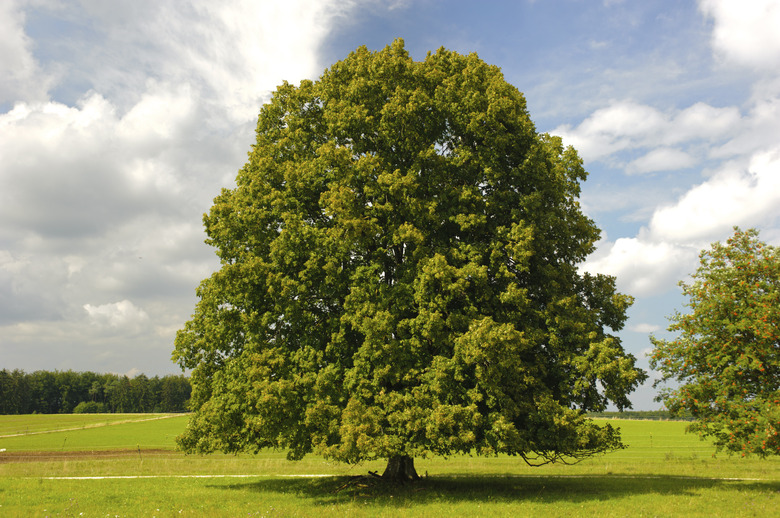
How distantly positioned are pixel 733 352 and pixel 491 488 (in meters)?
11.9

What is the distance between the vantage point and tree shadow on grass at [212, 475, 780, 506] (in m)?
20.0

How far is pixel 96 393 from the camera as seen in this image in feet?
623

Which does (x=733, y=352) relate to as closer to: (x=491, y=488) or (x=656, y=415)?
(x=491, y=488)

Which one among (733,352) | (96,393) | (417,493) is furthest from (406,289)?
(96,393)

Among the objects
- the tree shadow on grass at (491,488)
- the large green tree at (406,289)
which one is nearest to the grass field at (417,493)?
the tree shadow on grass at (491,488)

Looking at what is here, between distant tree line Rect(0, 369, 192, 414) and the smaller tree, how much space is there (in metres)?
179

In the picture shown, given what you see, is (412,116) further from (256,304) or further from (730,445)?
(730,445)

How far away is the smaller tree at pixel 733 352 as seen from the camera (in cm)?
1944

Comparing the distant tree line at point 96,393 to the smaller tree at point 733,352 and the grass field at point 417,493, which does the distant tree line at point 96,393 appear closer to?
the grass field at point 417,493

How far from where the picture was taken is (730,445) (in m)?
19.9

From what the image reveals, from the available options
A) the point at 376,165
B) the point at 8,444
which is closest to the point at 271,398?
the point at 376,165

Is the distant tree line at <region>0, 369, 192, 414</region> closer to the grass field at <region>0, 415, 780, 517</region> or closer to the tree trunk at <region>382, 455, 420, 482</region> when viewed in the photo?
the grass field at <region>0, 415, 780, 517</region>

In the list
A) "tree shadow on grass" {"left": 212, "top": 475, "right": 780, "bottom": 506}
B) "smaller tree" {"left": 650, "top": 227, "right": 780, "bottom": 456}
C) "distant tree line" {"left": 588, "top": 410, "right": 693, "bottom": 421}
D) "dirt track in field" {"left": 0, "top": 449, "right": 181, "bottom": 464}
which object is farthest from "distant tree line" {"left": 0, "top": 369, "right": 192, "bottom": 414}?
"smaller tree" {"left": 650, "top": 227, "right": 780, "bottom": 456}

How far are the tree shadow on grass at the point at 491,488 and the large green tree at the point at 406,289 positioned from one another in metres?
1.69
